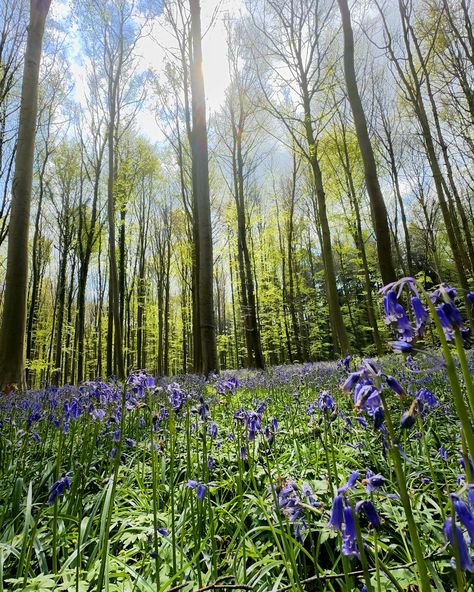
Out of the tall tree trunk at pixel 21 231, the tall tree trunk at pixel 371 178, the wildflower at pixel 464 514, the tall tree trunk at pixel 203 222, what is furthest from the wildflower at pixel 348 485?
the tall tree trunk at pixel 203 222

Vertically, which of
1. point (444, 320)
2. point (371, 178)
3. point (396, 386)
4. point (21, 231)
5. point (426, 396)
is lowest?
point (426, 396)

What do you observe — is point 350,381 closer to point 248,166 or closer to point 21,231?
point 21,231

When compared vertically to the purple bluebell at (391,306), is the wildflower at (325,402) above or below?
below

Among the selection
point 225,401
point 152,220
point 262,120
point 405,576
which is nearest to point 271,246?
point 152,220

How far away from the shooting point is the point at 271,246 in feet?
92.0

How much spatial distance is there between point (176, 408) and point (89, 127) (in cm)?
1809

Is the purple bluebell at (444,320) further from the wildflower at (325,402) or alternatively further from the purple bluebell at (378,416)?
the wildflower at (325,402)

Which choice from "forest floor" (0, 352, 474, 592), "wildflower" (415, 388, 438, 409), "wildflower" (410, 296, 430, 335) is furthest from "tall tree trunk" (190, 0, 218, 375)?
"wildflower" (410, 296, 430, 335)

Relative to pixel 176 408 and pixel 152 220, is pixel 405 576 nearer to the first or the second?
pixel 176 408

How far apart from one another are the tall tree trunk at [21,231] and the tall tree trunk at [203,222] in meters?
3.81

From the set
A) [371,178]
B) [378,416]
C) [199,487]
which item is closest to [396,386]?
[378,416]

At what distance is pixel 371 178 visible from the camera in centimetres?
721

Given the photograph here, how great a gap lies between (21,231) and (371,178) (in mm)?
7616

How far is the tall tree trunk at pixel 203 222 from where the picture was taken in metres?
8.89
